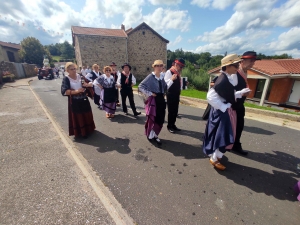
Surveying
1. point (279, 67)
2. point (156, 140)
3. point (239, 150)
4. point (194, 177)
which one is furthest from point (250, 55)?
point (279, 67)

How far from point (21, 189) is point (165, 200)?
7.03 feet

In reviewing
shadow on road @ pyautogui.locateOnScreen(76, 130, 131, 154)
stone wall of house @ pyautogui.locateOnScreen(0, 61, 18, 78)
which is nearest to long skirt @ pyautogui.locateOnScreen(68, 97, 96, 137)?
shadow on road @ pyautogui.locateOnScreen(76, 130, 131, 154)

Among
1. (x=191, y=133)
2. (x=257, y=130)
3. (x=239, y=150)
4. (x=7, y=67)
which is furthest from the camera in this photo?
(x=7, y=67)

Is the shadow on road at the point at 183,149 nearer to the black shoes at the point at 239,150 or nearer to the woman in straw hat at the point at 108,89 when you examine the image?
the black shoes at the point at 239,150

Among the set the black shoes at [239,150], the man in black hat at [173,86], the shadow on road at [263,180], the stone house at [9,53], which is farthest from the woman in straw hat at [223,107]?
the stone house at [9,53]

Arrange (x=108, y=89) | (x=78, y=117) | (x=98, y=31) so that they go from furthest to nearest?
(x=98, y=31), (x=108, y=89), (x=78, y=117)

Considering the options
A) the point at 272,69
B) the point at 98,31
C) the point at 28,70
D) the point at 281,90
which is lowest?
the point at 281,90

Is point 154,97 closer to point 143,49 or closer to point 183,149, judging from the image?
point 183,149

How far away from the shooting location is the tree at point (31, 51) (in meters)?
35.2

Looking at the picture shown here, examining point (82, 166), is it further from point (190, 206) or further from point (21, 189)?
point (190, 206)

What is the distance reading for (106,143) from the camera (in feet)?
12.3

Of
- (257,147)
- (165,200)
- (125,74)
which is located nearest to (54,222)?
(165,200)

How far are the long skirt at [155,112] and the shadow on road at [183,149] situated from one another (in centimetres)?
45

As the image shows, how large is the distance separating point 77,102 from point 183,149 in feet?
9.33
